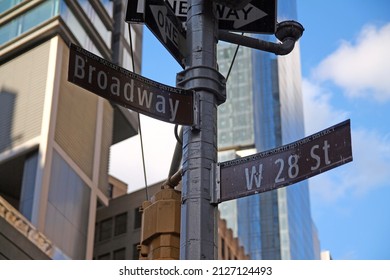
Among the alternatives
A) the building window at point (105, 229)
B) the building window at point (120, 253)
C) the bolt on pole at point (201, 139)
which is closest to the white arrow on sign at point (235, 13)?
the bolt on pole at point (201, 139)

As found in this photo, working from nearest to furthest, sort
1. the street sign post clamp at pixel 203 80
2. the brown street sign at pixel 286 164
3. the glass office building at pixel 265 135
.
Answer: the brown street sign at pixel 286 164 → the street sign post clamp at pixel 203 80 → the glass office building at pixel 265 135

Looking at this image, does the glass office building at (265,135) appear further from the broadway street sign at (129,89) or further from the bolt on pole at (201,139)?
the broadway street sign at (129,89)

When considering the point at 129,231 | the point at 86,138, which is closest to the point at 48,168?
the point at 86,138

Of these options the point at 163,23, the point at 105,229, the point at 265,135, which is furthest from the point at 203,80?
the point at 265,135

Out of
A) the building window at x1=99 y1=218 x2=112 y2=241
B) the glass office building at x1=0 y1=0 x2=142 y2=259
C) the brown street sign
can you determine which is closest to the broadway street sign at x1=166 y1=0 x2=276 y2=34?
the brown street sign

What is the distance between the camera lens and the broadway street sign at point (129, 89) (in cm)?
581

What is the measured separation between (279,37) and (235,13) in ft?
1.85

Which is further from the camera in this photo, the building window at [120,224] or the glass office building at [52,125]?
the building window at [120,224]

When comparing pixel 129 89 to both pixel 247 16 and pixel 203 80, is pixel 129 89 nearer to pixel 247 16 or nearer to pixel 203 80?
pixel 203 80

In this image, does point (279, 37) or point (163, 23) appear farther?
point (279, 37)

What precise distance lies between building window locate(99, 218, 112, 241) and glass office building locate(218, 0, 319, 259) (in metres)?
82.9

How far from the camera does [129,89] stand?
596cm

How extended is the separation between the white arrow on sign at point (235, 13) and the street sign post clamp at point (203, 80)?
2.74 feet
